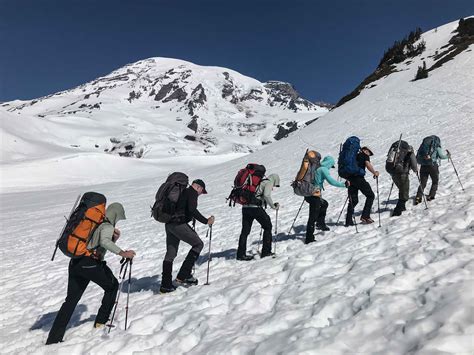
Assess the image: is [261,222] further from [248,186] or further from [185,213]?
[185,213]

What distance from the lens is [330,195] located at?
16.0 metres

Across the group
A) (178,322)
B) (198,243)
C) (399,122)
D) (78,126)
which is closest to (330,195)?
(198,243)

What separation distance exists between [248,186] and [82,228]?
364 centimetres

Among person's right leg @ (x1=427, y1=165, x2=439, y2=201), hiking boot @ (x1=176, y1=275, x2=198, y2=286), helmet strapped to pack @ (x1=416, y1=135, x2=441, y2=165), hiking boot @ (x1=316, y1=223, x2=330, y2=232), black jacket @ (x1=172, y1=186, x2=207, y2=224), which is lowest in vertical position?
hiking boot @ (x1=316, y1=223, x2=330, y2=232)

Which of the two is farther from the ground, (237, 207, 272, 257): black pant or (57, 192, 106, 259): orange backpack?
(57, 192, 106, 259): orange backpack

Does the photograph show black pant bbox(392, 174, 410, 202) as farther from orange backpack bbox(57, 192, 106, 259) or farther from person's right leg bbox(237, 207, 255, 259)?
orange backpack bbox(57, 192, 106, 259)

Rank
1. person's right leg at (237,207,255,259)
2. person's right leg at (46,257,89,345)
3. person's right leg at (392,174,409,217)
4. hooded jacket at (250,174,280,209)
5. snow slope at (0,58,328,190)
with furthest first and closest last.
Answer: snow slope at (0,58,328,190) → person's right leg at (392,174,409,217) → person's right leg at (237,207,255,259) → hooded jacket at (250,174,280,209) → person's right leg at (46,257,89,345)

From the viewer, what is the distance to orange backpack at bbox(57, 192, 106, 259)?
18.4ft

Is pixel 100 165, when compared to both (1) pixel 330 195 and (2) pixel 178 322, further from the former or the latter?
(2) pixel 178 322

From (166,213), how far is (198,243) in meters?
0.89

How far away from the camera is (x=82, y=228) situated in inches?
222

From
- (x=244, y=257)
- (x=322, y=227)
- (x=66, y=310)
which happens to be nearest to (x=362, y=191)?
(x=322, y=227)

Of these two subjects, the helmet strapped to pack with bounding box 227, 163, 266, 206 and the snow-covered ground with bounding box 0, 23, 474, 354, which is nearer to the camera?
the snow-covered ground with bounding box 0, 23, 474, 354

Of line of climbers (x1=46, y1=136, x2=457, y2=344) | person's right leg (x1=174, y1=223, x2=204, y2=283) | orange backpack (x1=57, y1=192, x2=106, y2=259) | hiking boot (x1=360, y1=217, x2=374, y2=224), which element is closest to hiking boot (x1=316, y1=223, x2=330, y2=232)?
line of climbers (x1=46, y1=136, x2=457, y2=344)
